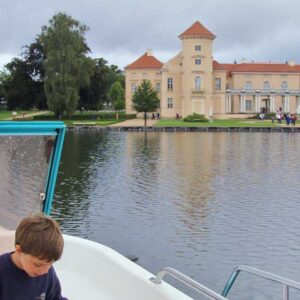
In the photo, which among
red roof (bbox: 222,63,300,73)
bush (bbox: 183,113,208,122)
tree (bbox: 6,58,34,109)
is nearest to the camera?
bush (bbox: 183,113,208,122)

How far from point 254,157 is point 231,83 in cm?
6451

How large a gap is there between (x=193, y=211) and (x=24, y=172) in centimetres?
1140

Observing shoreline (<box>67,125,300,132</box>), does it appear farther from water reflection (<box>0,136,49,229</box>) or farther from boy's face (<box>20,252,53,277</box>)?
boy's face (<box>20,252,53,277</box>)

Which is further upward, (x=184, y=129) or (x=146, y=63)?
(x=146, y=63)

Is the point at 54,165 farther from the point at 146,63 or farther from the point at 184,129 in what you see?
the point at 146,63

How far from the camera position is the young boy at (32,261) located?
2691mm

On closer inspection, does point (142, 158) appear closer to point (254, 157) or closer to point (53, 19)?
point (254, 157)

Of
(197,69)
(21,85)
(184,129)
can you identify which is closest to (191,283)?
(184,129)

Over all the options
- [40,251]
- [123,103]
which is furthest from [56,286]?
[123,103]

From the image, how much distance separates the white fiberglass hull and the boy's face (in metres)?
1.49

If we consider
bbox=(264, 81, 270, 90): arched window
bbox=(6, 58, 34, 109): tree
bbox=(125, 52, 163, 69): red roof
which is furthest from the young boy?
bbox=(264, 81, 270, 90): arched window

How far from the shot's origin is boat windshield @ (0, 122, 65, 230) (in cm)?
427

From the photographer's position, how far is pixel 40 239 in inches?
106

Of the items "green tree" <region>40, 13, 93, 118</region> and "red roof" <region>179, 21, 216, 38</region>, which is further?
"red roof" <region>179, 21, 216, 38</region>
